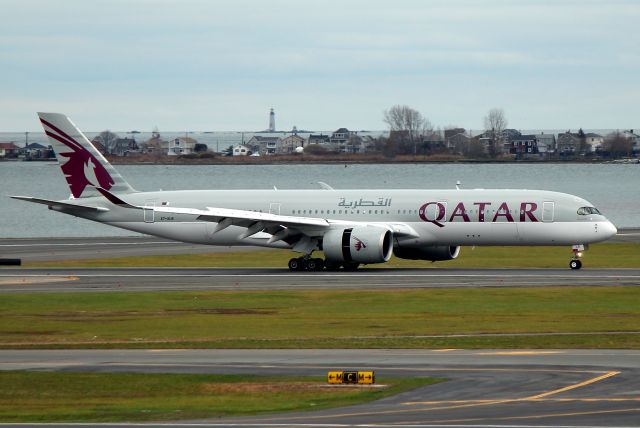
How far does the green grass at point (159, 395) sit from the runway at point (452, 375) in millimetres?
955

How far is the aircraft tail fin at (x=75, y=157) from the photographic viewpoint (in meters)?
75.5

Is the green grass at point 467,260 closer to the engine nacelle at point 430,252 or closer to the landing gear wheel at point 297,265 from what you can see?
the engine nacelle at point 430,252

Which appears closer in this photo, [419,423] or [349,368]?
[419,423]

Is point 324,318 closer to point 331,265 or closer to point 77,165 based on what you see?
point 331,265

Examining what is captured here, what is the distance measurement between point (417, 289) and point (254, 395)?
28.1 m

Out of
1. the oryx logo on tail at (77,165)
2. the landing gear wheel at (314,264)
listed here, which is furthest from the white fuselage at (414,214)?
the landing gear wheel at (314,264)

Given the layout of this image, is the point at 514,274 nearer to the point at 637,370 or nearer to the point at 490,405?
the point at 637,370

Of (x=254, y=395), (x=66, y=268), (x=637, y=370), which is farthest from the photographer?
(x=66, y=268)

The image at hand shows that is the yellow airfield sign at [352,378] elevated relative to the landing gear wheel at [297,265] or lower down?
elevated

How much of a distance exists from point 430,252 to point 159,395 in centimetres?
4105

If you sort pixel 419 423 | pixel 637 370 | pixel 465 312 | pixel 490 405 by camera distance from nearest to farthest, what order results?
pixel 419 423 → pixel 490 405 → pixel 637 370 → pixel 465 312

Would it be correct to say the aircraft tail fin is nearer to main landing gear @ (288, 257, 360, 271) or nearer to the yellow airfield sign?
main landing gear @ (288, 257, 360, 271)

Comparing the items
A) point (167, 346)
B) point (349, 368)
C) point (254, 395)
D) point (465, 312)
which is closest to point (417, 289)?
point (465, 312)

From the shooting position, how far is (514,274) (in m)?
64.6
